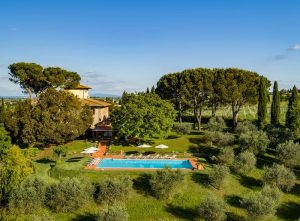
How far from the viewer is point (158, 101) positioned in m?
46.8

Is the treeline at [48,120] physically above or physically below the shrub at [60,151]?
above

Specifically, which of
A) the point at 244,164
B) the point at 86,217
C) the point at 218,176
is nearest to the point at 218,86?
the point at 244,164

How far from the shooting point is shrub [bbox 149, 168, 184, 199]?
28.4 m

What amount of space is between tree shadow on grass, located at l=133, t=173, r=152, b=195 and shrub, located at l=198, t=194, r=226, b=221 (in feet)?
18.0

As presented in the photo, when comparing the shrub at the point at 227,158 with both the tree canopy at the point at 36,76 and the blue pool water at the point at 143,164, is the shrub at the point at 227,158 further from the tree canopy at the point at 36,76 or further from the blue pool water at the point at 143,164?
the tree canopy at the point at 36,76

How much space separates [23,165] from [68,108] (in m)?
16.6

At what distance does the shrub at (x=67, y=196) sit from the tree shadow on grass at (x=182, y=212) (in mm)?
7282

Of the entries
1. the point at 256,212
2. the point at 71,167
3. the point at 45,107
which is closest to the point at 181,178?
the point at 256,212

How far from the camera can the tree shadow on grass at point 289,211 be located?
27203 mm

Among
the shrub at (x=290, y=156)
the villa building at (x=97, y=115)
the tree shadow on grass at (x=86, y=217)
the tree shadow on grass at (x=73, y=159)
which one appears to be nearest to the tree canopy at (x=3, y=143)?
the tree shadow on grass at (x=73, y=159)

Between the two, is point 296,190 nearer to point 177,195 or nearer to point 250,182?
point 250,182

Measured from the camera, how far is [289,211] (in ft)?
91.6

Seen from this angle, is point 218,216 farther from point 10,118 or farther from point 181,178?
point 10,118

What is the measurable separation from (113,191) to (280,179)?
1629 cm
